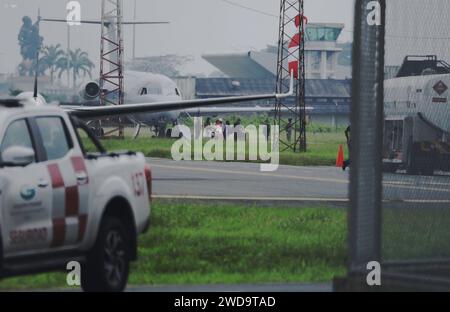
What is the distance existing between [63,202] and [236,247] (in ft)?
21.1

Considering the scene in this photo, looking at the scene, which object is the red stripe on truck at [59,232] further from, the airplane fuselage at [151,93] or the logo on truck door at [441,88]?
the airplane fuselage at [151,93]

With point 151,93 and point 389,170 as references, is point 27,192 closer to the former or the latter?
point 389,170

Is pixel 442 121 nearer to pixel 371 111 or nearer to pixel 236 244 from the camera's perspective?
pixel 371 111

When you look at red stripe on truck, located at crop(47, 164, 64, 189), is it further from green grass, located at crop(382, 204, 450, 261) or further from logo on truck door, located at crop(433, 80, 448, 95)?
logo on truck door, located at crop(433, 80, 448, 95)

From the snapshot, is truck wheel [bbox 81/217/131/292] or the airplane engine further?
the airplane engine

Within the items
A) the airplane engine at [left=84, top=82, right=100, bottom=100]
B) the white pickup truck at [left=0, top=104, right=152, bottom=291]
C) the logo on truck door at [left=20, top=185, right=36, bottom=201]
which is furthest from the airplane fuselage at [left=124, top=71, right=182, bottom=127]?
the logo on truck door at [left=20, top=185, right=36, bottom=201]

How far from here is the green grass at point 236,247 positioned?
15742 mm

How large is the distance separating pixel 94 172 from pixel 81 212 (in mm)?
510

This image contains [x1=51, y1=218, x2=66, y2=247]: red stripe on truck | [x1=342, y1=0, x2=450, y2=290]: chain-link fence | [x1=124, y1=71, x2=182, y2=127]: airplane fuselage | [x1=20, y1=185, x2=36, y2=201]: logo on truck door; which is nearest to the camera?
[x1=20, y1=185, x2=36, y2=201]: logo on truck door

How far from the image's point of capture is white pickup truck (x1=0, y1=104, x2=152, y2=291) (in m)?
12.1

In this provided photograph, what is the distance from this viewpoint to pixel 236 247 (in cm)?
1888

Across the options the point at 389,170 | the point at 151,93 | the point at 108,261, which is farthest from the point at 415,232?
the point at 151,93

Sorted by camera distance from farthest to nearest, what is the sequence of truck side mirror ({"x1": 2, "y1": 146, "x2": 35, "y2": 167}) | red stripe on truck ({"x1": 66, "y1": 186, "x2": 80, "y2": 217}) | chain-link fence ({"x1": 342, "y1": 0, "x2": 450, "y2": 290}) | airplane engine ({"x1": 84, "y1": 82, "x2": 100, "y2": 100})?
1. airplane engine ({"x1": 84, "y1": 82, "x2": 100, "y2": 100})
2. red stripe on truck ({"x1": 66, "y1": 186, "x2": 80, "y2": 217})
3. chain-link fence ({"x1": 342, "y1": 0, "x2": 450, "y2": 290})
4. truck side mirror ({"x1": 2, "y1": 146, "x2": 35, "y2": 167})
